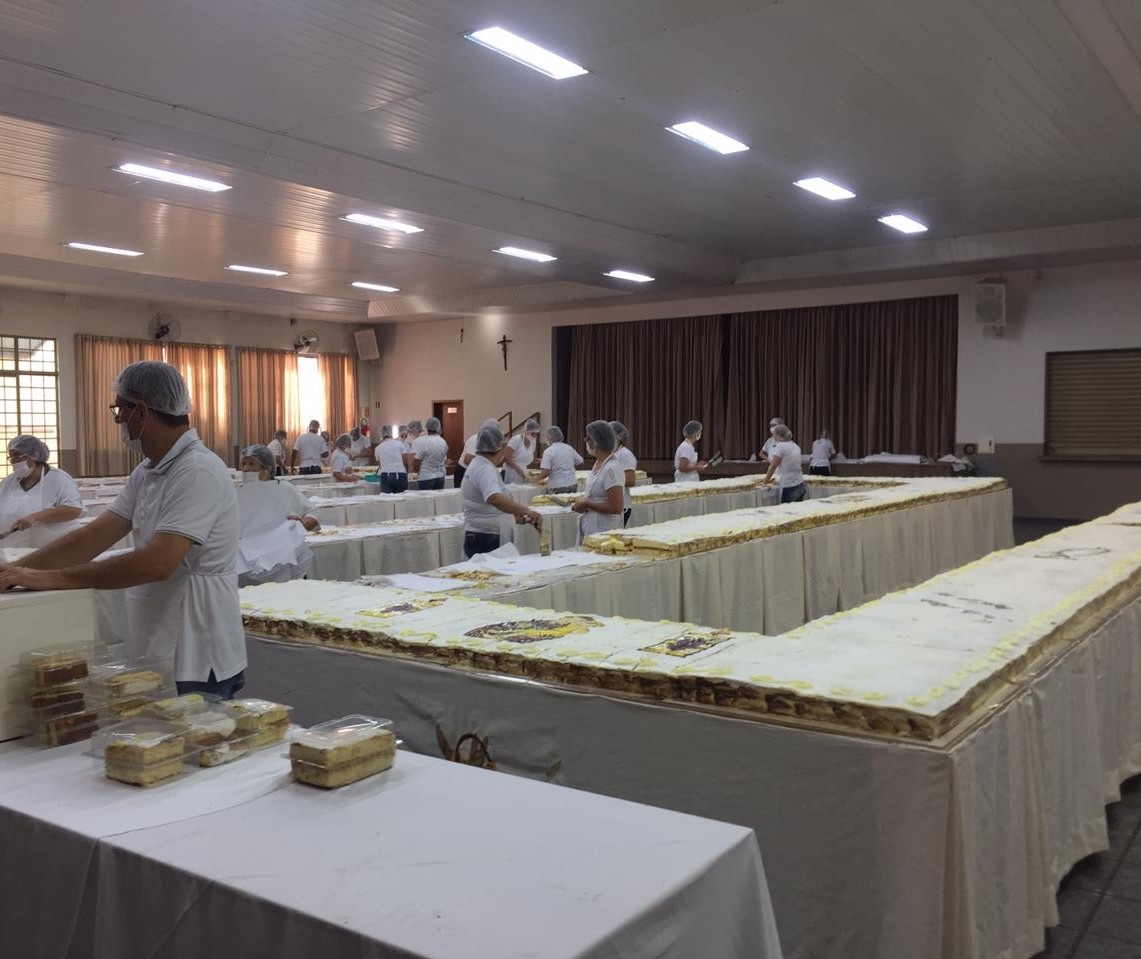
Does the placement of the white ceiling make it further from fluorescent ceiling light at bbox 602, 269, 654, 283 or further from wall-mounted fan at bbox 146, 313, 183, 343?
wall-mounted fan at bbox 146, 313, 183, 343

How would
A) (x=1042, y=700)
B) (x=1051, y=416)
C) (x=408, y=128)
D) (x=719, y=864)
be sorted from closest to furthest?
1. (x=719, y=864)
2. (x=1042, y=700)
3. (x=408, y=128)
4. (x=1051, y=416)

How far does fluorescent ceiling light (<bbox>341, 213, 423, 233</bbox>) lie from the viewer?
9877 mm

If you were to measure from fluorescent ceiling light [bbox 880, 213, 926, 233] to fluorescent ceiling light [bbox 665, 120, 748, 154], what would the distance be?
343 centimetres

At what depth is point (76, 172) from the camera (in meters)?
8.17

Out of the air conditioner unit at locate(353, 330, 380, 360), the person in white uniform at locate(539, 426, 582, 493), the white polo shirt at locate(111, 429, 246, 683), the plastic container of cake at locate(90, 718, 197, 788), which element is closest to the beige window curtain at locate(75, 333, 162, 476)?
the air conditioner unit at locate(353, 330, 380, 360)

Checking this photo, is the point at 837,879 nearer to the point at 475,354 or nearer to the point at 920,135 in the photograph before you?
the point at 920,135

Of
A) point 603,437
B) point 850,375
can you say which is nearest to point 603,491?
point 603,437

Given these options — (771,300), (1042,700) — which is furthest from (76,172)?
(771,300)

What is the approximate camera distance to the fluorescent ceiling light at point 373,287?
597 inches

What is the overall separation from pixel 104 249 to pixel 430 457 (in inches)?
189

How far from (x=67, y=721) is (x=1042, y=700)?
2.35m

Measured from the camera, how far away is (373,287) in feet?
51.4

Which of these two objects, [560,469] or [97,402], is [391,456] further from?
[97,402]

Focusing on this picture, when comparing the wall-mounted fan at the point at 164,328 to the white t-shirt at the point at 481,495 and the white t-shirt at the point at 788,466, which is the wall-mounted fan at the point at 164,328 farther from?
the white t-shirt at the point at 481,495
